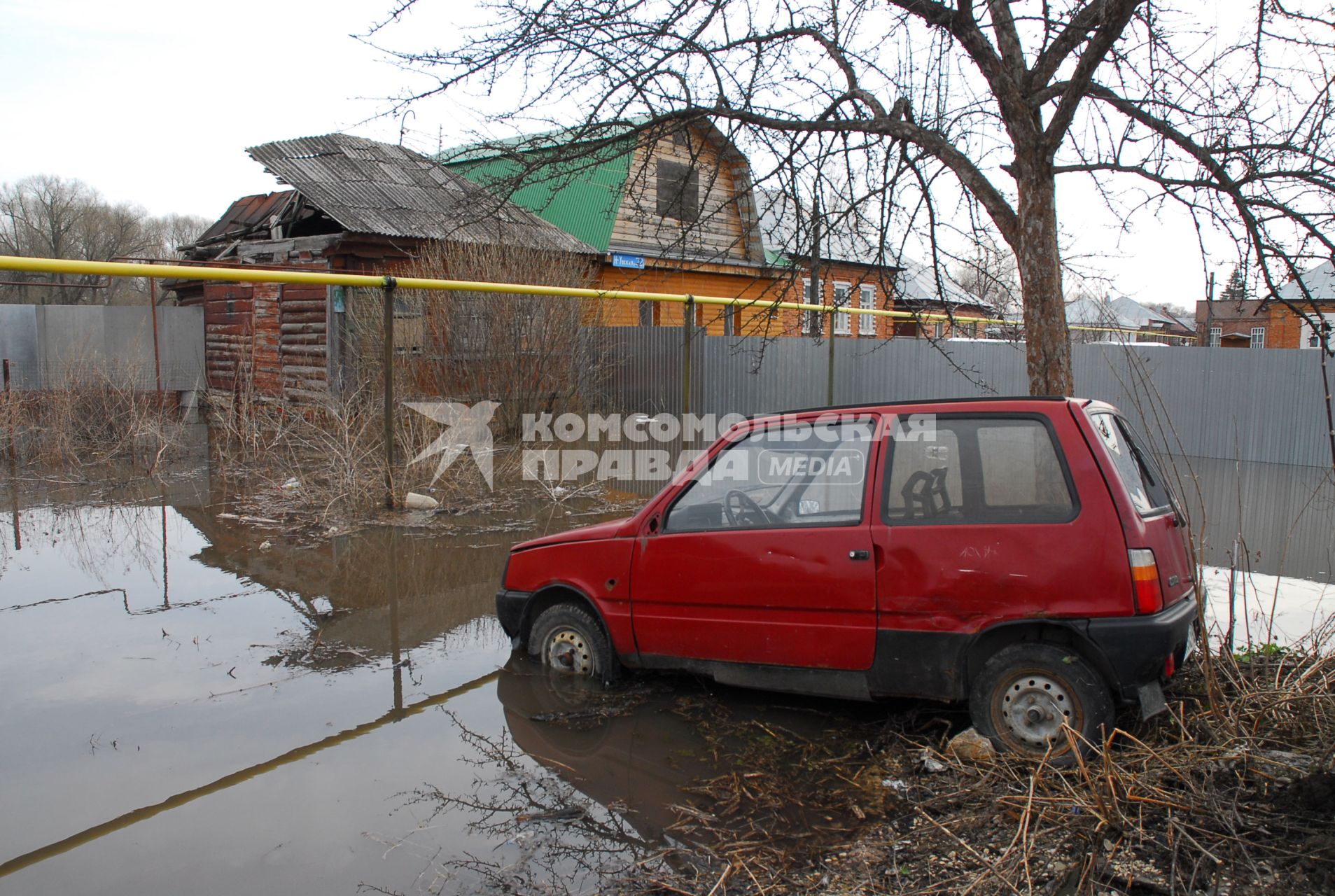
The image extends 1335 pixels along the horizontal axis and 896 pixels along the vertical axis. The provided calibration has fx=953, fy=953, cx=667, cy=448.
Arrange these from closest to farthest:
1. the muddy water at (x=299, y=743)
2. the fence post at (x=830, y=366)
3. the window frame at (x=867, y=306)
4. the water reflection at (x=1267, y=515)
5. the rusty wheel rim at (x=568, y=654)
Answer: the muddy water at (x=299, y=743) → the rusty wheel rim at (x=568, y=654) → the water reflection at (x=1267, y=515) → the fence post at (x=830, y=366) → the window frame at (x=867, y=306)

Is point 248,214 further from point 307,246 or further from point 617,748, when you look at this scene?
point 617,748

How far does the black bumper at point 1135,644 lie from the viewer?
12.1ft

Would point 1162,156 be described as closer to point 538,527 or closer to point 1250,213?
point 1250,213

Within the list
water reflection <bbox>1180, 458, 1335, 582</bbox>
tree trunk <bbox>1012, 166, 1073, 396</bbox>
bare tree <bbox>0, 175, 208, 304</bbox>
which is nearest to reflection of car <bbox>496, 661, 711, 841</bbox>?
water reflection <bbox>1180, 458, 1335, 582</bbox>

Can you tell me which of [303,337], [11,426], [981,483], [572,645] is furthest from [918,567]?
[303,337]

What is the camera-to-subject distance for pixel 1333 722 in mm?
3588

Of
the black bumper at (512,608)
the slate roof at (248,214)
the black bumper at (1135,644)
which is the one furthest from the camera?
the slate roof at (248,214)

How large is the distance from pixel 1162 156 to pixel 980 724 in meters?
4.56

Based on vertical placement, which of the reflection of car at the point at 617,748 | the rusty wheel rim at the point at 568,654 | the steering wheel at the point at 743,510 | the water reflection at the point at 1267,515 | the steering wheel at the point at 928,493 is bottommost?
the reflection of car at the point at 617,748

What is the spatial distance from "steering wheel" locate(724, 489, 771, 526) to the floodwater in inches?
37.6

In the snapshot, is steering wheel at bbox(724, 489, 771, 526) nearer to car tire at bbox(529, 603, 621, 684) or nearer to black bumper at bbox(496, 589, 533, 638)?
car tire at bbox(529, 603, 621, 684)

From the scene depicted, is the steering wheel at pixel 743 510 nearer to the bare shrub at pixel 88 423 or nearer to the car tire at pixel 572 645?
the car tire at pixel 572 645

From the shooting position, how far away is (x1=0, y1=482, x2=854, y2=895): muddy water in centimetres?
336

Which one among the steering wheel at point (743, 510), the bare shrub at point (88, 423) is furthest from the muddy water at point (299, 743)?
the bare shrub at point (88, 423)
